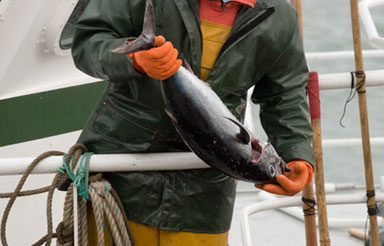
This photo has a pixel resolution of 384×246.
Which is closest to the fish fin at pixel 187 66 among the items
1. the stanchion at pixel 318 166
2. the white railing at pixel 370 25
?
the stanchion at pixel 318 166

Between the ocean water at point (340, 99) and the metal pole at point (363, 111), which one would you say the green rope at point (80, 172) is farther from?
the ocean water at point (340, 99)

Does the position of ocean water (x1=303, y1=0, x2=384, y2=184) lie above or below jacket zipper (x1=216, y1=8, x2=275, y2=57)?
below

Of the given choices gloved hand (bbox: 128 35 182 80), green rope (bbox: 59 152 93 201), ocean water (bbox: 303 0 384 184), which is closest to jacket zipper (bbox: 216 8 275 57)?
gloved hand (bbox: 128 35 182 80)

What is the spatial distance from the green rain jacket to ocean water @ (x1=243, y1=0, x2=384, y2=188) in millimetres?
10846

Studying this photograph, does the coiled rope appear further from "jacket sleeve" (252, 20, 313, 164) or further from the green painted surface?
the green painted surface

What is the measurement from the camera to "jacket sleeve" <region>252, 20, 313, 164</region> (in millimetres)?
3104

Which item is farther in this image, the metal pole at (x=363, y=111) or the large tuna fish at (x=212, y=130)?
the metal pole at (x=363, y=111)

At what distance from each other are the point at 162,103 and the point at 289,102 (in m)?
0.59

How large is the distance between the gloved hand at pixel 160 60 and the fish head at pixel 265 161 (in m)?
0.46

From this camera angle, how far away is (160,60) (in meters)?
2.47

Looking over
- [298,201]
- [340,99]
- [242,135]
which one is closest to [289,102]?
[242,135]

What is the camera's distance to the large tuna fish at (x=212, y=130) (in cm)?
262

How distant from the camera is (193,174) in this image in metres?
3.07

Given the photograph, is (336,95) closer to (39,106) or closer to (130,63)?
(39,106)
